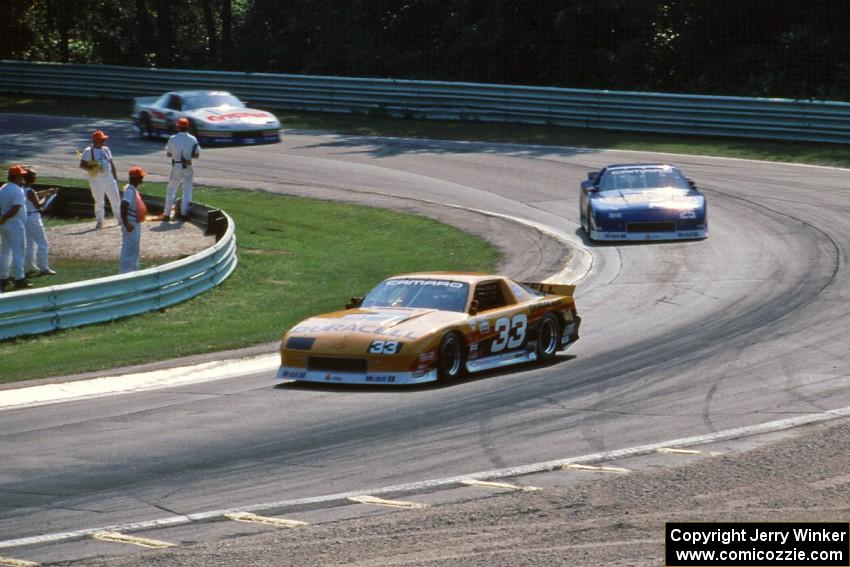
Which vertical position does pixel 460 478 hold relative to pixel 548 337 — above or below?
above

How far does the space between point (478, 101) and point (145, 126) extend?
9.77 m

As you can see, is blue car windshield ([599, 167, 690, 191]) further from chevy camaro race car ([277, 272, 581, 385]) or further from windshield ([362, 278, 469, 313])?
windshield ([362, 278, 469, 313])

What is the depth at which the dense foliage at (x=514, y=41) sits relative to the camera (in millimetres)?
40750

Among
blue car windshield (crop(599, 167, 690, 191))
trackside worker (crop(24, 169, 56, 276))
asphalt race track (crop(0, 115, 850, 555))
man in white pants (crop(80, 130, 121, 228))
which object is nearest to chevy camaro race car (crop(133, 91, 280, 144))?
man in white pants (crop(80, 130, 121, 228))

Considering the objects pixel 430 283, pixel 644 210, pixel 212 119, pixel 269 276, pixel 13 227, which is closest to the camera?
pixel 430 283

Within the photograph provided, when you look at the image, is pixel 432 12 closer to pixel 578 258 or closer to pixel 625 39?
pixel 625 39

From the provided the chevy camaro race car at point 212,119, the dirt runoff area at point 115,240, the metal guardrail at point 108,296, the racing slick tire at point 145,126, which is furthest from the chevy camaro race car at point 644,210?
the racing slick tire at point 145,126

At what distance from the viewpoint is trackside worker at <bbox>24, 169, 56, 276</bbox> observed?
2073cm

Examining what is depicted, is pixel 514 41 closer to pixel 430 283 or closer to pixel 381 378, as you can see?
pixel 430 283

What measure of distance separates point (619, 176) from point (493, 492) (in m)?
16.3

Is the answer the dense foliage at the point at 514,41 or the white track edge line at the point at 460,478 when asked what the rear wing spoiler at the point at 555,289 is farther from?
the dense foliage at the point at 514,41

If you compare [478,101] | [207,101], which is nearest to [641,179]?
[478,101]

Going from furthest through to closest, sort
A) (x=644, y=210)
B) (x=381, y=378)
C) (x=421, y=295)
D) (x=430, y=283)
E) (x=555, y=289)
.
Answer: (x=644, y=210), (x=555, y=289), (x=430, y=283), (x=421, y=295), (x=381, y=378)

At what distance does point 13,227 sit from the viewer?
19.6 meters
